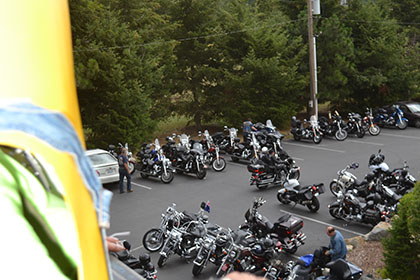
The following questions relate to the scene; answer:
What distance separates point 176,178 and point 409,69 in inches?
583

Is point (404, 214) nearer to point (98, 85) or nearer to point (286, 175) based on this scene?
point (286, 175)

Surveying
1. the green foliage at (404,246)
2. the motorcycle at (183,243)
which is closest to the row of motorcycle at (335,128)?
the motorcycle at (183,243)

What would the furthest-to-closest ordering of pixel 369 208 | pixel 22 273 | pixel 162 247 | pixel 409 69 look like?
1. pixel 409 69
2. pixel 369 208
3. pixel 162 247
4. pixel 22 273

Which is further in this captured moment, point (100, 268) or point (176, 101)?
point (176, 101)

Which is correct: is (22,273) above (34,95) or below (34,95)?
below

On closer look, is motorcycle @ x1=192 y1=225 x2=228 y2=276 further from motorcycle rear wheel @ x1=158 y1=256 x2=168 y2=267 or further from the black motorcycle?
the black motorcycle

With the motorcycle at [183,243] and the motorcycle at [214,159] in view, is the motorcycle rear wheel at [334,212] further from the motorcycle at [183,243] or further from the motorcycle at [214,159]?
the motorcycle at [214,159]

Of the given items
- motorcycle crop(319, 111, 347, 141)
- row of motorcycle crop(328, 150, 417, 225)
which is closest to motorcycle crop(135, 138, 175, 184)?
row of motorcycle crop(328, 150, 417, 225)

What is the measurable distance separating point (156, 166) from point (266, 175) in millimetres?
3424

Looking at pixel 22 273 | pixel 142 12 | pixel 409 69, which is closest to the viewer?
pixel 22 273

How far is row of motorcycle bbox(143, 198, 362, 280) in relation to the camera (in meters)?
7.50

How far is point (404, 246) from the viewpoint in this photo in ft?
23.4

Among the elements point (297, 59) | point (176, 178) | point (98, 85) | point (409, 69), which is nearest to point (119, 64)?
point (98, 85)

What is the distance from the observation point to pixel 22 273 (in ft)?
2.17
